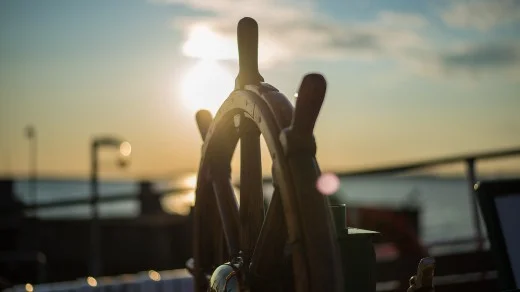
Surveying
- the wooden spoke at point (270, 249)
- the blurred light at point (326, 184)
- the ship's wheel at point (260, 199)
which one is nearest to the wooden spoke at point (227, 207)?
the ship's wheel at point (260, 199)

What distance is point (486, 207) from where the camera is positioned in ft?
9.41

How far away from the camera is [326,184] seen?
1.95 m

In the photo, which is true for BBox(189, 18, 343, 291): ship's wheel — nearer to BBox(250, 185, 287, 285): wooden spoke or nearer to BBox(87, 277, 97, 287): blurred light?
BBox(250, 185, 287, 285): wooden spoke

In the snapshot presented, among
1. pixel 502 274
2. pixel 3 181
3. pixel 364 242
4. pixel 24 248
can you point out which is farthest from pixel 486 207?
pixel 3 181

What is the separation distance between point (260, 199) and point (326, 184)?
1.81 feet

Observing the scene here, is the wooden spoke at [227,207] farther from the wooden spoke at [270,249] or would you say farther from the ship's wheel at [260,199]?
the wooden spoke at [270,249]

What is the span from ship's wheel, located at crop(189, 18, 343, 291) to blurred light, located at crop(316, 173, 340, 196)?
1 centimetres

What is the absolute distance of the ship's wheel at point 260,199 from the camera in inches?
74.4

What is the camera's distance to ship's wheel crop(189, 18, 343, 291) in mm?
1890

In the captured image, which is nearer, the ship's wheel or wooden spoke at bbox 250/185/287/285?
the ship's wheel

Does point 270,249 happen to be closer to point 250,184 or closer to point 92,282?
point 250,184

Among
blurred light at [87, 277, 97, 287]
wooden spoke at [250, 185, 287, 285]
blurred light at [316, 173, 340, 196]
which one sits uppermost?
blurred light at [87, 277, 97, 287]

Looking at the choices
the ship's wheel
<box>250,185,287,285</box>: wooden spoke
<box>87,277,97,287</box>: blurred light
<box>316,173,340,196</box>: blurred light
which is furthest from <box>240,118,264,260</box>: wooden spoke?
<box>87,277,97,287</box>: blurred light

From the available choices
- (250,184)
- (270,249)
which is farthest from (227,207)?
(270,249)
